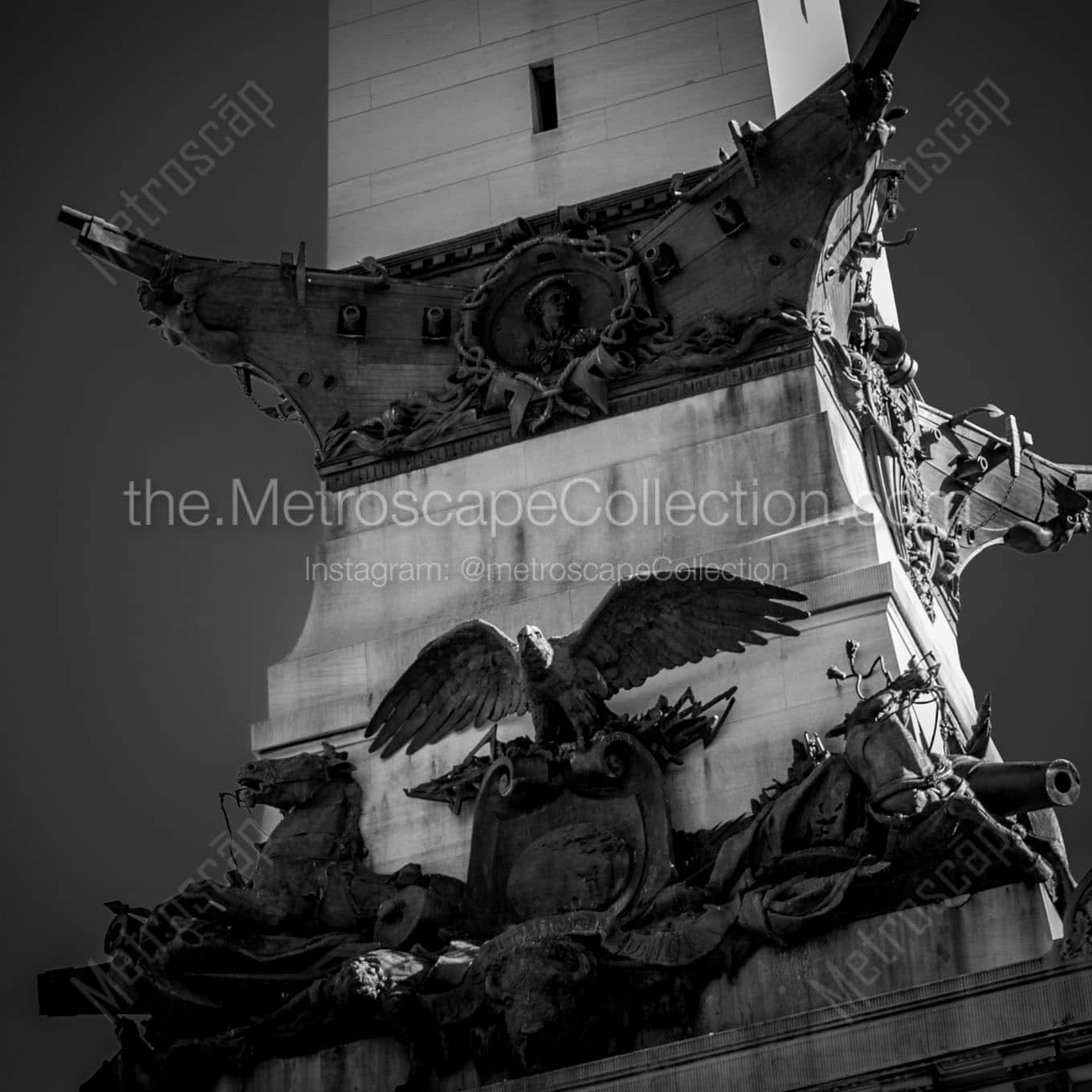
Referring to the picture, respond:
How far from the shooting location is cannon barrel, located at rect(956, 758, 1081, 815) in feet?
72.8

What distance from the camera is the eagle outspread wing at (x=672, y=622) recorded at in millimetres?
23781

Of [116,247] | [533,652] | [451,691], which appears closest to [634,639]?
[533,652]

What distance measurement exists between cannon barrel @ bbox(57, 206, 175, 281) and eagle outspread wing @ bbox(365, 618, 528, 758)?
19.4ft

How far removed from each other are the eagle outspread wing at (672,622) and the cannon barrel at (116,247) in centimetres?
720

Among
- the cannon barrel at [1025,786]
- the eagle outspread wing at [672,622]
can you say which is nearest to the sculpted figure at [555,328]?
the eagle outspread wing at [672,622]

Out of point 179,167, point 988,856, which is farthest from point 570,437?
point 179,167

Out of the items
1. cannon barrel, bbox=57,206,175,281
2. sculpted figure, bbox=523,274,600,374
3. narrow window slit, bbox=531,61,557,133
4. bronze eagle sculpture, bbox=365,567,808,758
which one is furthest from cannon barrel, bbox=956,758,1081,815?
cannon barrel, bbox=57,206,175,281

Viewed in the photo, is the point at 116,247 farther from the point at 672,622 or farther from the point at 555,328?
the point at 672,622

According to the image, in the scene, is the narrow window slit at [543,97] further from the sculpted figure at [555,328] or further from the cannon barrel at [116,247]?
the cannon barrel at [116,247]

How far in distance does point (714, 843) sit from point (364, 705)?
166 inches

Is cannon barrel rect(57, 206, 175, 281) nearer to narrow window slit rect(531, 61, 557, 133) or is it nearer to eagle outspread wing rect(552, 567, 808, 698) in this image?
narrow window slit rect(531, 61, 557, 133)

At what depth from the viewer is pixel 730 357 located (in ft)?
87.0

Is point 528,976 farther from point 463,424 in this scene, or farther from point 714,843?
point 463,424

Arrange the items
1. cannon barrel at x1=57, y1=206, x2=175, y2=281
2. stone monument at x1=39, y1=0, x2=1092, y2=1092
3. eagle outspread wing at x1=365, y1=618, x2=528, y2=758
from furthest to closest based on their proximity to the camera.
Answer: cannon barrel at x1=57, y1=206, x2=175, y2=281 → eagle outspread wing at x1=365, y1=618, x2=528, y2=758 → stone monument at x1=39, y1=0, x2=1092, y2=1092
